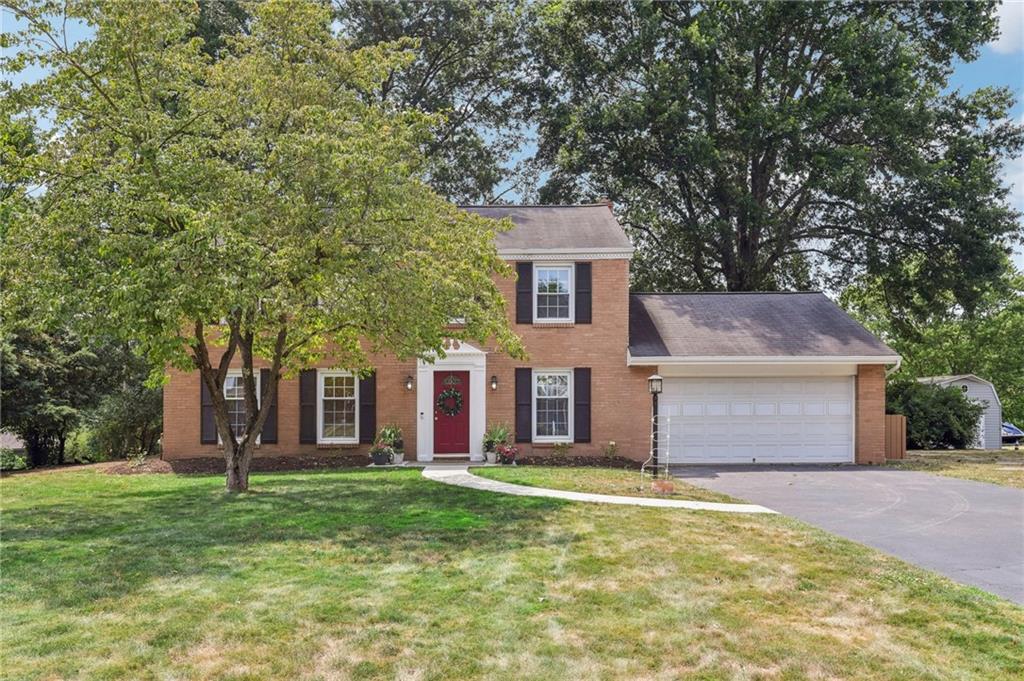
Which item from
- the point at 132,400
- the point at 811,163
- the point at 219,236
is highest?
the point at 811,163

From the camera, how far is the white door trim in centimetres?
1631

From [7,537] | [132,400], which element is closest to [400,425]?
[132,400]

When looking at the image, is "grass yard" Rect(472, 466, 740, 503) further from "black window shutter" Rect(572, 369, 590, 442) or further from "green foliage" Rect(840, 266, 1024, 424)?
"green foliage" Rect(840, 266, 1024, 424)

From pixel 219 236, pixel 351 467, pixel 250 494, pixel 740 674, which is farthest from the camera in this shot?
pixel 351 467

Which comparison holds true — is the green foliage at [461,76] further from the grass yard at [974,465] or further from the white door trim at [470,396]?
the grass yard at [974,465]

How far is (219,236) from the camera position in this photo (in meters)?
8.95

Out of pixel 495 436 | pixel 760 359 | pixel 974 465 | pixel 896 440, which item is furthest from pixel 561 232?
pixel 974 465

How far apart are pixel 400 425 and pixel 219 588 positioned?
10.8m

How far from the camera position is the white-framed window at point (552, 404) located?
1650 cm

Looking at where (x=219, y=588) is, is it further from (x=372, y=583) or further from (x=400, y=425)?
(x=400, y=425)

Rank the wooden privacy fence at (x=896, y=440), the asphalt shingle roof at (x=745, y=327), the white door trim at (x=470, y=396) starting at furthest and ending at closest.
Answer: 1. the wooden privacy fence at (x=896, y=440)
2. the asphalt shingle roof at (x=745, y=327)
3. the white door trim at (x=470, y=396)

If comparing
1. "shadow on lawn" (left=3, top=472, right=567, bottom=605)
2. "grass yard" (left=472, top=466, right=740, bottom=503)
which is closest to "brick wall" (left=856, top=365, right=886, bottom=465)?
"grass yard" (left=472, top=466, right=740, bottom=503)

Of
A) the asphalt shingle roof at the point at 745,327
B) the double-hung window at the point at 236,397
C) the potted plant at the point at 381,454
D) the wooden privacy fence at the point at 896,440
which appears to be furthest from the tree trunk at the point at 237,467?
the wooden privacy fence at the point at 896,440

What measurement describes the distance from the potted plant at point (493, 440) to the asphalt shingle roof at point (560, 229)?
4100mm
